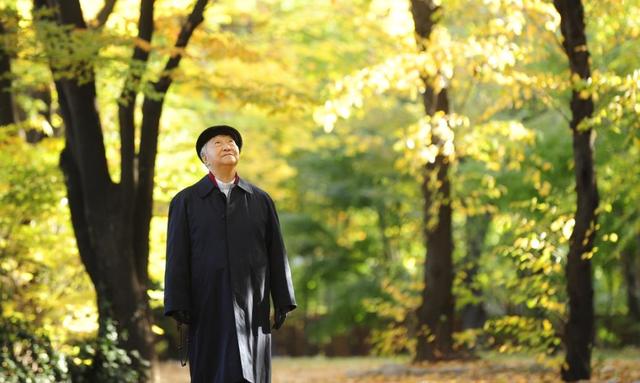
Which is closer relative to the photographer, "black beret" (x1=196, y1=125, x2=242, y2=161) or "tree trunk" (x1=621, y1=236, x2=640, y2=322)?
"black beret" (x1=196, y1=125, x2=242, y2=161)

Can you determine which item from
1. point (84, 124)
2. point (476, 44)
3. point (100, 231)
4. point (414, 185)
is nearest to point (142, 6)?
point (84, 124)

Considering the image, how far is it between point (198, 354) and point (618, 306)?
2017cm

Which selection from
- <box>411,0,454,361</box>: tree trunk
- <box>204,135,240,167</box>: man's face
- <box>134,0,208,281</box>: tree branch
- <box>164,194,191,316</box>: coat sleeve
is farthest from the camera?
<box>411,0,454,361</box>: tree trunk

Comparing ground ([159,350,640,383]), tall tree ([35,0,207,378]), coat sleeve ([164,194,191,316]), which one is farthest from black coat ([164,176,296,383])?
ground ([159,350,640,383])

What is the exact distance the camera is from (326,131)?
472 inches

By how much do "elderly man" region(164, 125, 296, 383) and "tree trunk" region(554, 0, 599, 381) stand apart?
449 centimetres

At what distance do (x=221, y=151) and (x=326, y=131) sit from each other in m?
5.42

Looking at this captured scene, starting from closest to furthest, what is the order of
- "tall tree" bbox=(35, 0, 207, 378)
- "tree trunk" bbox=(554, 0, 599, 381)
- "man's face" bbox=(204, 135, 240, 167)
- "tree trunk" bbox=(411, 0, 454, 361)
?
1. "man's face" bbox=(204, 135, 240, 167)
2. "tree trunk" bbox=(554, 0, 599, 381)
3. "tall tree" bbox=(35, 0, 207, 378)
4. "tree trunk" bbox=(411, 0, 454, 361)

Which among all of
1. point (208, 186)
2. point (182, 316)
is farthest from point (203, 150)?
point (182, 316)

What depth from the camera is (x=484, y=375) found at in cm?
1355

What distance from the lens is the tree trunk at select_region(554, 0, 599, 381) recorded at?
34.1 feet

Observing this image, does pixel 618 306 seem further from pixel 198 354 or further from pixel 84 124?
pixel 198 354

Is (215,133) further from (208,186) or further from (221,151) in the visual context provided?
(208,186)

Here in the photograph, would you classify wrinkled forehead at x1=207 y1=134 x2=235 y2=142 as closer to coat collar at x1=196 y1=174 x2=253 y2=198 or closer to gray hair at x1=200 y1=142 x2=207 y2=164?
gray hair at x1=200 y1=142 x2=207 y2=164
